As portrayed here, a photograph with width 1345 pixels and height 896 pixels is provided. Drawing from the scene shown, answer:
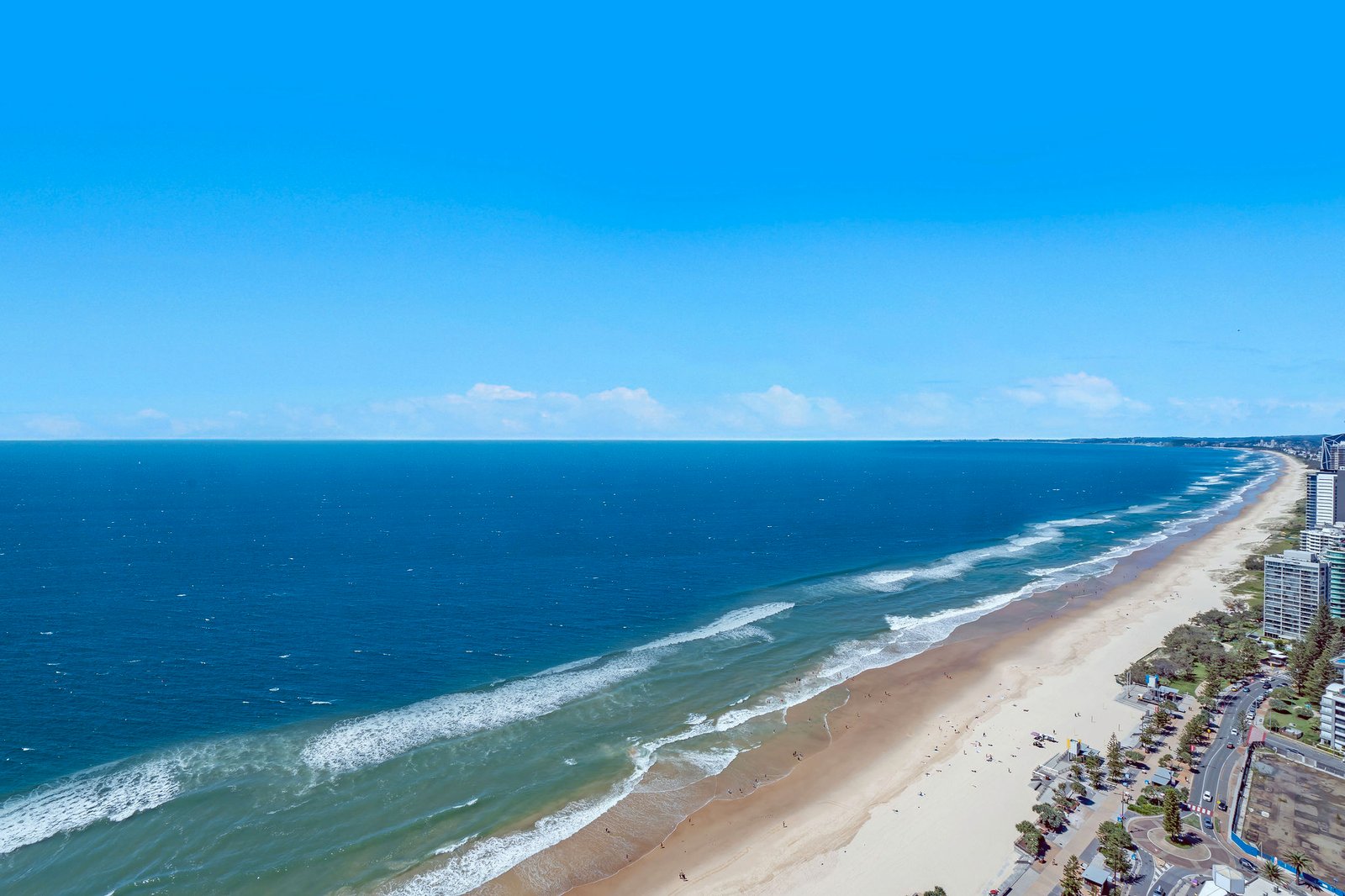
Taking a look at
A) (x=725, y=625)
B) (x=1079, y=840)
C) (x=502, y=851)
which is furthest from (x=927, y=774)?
(x=725, y=625)

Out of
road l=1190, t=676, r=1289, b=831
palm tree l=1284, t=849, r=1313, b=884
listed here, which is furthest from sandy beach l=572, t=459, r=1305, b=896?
palm tree l=1284, t=849, r=1313, b=884

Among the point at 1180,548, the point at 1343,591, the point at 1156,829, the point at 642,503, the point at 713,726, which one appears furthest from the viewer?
the point at 642,503

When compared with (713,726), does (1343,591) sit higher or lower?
higher

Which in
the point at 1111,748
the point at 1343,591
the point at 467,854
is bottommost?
the point at 467,854

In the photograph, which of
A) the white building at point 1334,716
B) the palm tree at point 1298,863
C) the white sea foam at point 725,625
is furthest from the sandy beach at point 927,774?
the white sea foam at point 725,625

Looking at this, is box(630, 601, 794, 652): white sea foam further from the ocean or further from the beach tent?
the beach tent

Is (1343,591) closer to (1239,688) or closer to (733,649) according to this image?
(1239,688)

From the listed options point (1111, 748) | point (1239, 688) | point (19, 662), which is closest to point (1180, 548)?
point (1239, 688)
